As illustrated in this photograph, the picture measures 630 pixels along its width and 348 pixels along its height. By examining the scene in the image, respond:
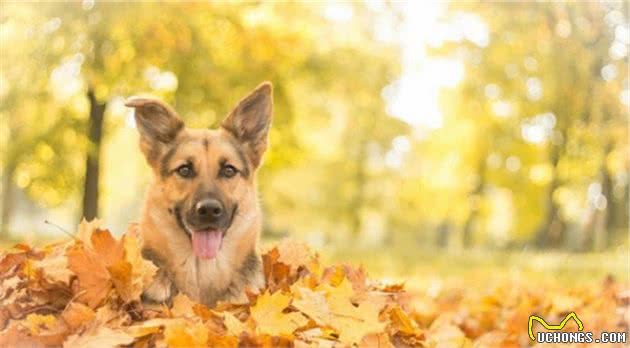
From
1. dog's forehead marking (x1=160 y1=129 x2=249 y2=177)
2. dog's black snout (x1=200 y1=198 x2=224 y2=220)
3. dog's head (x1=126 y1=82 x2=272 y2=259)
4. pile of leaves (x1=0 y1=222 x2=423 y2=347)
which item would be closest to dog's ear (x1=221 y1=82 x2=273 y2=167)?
dog's head (x1=126 y1=82 x2=272 y2=259)

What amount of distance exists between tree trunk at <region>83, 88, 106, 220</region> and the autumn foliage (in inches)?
368

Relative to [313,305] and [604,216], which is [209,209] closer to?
[313,305]

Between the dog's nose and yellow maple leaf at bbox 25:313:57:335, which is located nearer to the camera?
yellow maple leaf at bbox 25:313:57:335

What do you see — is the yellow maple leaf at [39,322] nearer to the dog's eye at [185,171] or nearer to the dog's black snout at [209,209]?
the dog's black snout at [209,209]

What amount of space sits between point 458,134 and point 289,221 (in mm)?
9228

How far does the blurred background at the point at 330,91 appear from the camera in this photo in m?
13.1

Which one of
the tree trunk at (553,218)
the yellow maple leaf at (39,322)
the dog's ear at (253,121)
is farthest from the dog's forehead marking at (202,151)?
the tree trunk at (553,218)

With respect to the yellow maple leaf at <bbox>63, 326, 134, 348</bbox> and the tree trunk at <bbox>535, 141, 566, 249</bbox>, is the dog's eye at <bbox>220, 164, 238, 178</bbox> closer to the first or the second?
the yellow maple leaf at <bbox>63, 326, 134, 348</bbox>

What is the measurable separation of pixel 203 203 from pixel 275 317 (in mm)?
837

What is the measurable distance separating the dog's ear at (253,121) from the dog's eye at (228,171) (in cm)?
22

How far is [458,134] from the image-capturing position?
1110 inches

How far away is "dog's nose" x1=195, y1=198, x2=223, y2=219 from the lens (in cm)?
409

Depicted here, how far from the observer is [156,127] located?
4.41 metres

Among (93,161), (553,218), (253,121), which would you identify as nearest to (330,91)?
(93,161)
